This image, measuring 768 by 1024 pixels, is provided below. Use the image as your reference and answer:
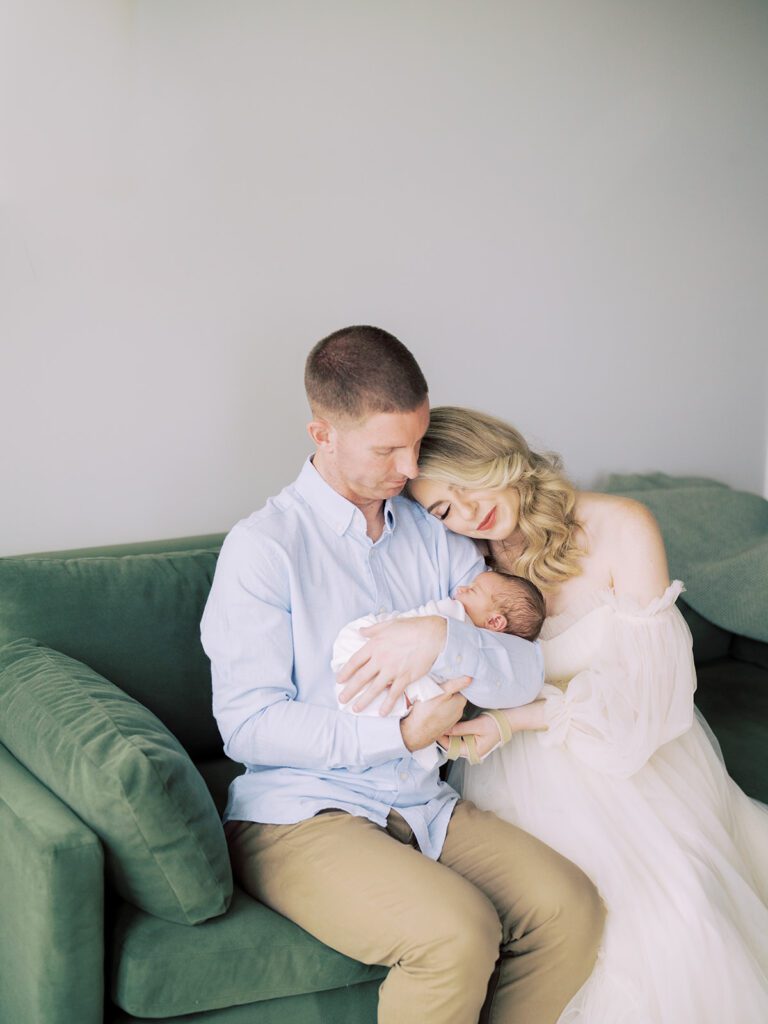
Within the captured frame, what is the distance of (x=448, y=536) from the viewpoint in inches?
87.5

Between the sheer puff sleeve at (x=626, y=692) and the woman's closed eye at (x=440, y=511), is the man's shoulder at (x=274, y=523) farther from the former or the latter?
the sheer puff sleeve at (x=626, y=692)

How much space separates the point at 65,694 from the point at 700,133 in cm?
294

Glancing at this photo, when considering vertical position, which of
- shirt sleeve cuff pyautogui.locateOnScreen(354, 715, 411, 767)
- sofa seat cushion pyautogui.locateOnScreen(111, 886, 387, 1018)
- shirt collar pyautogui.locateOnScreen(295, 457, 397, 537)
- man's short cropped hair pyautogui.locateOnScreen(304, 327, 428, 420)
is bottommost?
Result: sofa seat cushion pyautogui.locateOnScreen(111, 886, 387, 1018)

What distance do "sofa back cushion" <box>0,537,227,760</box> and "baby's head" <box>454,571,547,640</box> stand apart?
24.1 inches

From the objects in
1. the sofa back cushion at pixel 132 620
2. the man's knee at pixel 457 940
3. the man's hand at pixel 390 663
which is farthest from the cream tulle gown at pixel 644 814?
the sofa back cushion at pixel 132 620

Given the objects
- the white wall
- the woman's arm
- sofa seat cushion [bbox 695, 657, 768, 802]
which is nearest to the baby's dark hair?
the woman's arm

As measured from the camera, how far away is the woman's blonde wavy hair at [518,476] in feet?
7.12

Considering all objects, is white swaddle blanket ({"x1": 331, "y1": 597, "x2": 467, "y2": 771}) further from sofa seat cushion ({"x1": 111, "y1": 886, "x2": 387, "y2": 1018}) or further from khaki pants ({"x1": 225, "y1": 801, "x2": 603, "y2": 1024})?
sofa seat cushion ({"x1": 111, "y1": 886, "x2": 387, "y2": 1018})

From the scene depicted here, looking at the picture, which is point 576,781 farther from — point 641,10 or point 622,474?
point 641,10

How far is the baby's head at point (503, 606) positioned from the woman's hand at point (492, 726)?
143 millimetres

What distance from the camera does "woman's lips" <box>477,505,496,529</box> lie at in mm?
2189

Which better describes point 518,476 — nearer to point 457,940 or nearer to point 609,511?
point 609,511

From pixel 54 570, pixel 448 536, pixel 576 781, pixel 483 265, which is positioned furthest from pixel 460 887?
pixel 483 265

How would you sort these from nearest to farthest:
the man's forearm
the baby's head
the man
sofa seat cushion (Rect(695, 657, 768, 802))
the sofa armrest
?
1. the sofa armrest
2. the man
3. the man's forearm
4. the baby's head
5. sofa seat cushion (Rect(695, 657, 768, 802))
